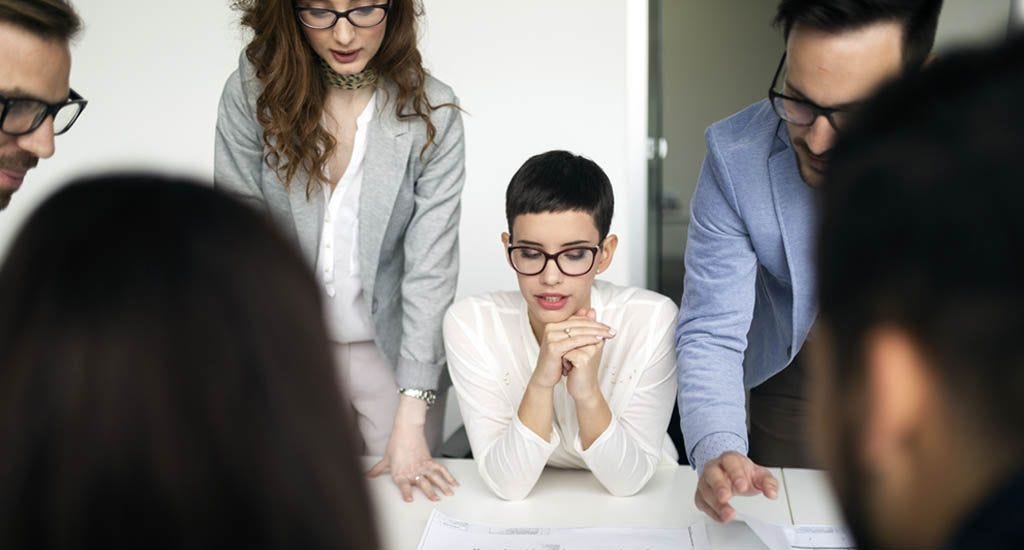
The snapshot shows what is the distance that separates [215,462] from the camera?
579 mm

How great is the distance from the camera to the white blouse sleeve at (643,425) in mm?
1905

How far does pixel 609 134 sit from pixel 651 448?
1931 millimetres

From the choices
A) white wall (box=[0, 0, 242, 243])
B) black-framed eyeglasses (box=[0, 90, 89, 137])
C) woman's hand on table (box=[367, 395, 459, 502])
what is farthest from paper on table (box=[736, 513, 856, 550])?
white wall (box=[0, 0, 242, 243])

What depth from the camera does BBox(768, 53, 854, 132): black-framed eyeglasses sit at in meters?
1.65

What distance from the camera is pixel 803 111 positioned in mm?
1696

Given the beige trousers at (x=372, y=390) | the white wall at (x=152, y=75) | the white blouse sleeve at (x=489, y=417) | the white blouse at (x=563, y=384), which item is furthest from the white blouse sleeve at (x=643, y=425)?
the white wall at (x=152, y=75)

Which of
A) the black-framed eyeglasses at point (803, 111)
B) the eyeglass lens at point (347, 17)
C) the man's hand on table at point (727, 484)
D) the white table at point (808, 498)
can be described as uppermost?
the eyeglass lens at point (347, 17)

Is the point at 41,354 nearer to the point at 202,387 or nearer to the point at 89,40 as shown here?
the point at 202,387

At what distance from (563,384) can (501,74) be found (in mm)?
1880

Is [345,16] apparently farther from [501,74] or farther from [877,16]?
[501,74]

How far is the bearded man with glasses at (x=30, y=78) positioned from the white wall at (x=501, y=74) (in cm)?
214

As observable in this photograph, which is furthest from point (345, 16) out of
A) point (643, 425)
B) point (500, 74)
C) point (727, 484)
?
point (500, 74)

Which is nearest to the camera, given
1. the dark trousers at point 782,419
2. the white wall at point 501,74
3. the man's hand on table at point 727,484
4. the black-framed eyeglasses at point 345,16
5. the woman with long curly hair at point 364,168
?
the man's hand on table at point 727,484

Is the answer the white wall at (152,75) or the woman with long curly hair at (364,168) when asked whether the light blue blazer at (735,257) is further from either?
the white wall at (152,75)
